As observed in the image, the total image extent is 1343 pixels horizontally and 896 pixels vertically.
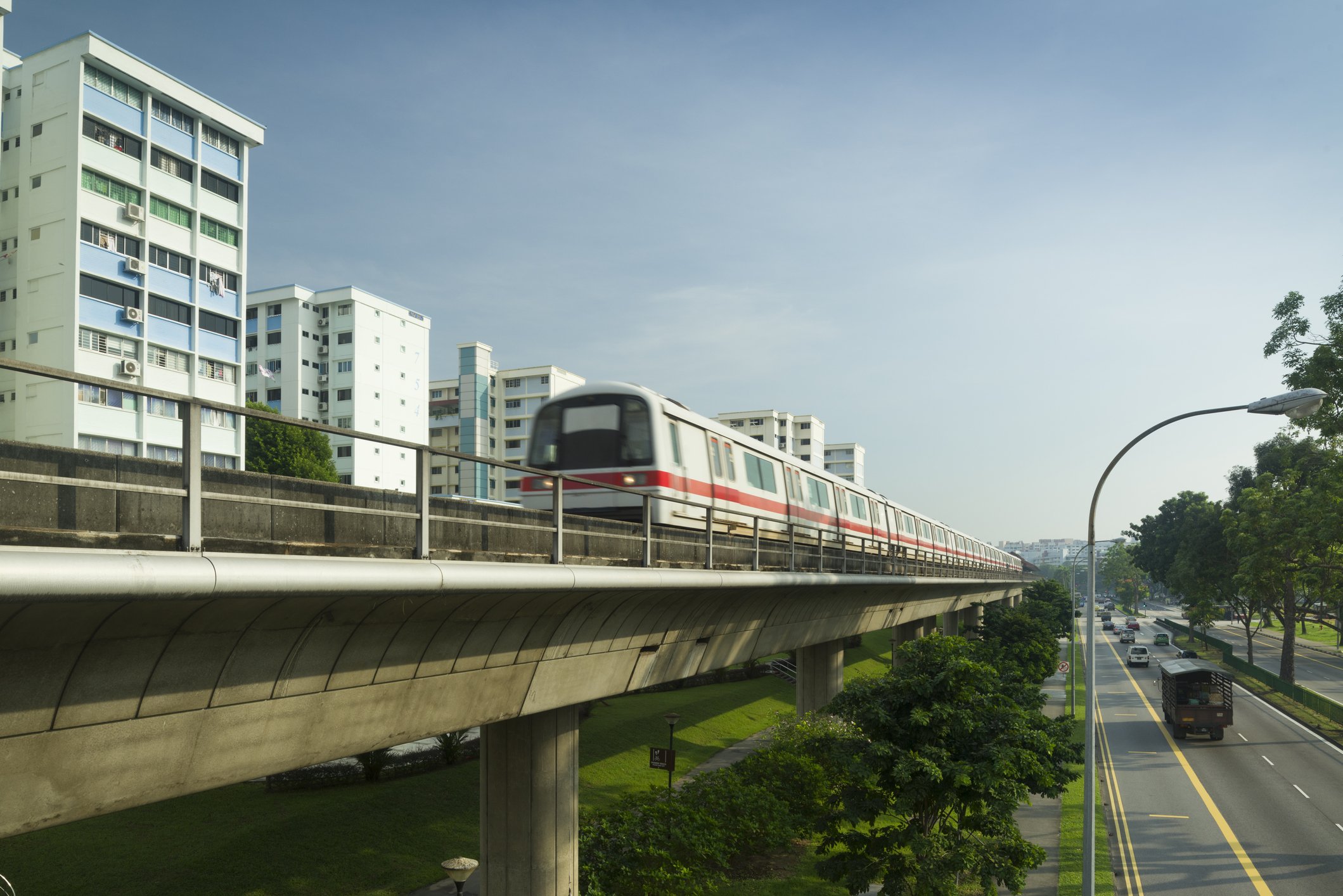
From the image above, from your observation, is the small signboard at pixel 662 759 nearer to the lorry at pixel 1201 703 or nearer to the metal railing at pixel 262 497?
the metal railing at pixel 262 497

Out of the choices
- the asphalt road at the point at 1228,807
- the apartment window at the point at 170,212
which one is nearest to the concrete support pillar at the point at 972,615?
the asphalt road at the point at 1228,807

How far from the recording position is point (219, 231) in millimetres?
51750

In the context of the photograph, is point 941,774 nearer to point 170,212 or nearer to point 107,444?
point 107,444

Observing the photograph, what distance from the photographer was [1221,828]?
25844mm

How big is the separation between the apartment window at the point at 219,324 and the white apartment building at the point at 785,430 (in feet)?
283

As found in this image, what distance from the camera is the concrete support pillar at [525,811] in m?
15.1

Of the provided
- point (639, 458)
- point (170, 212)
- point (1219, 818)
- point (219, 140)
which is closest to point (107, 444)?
point (170, 212)

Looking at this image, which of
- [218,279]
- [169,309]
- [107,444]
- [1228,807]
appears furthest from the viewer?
[218,279]

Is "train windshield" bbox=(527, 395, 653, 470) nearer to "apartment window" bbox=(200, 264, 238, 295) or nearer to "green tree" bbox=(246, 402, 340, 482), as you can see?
"apartment window" bbox=(200, 264, 238, 295)

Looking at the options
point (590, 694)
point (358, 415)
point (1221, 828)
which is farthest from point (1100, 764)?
point (358, 415)

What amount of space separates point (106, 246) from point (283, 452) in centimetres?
1782

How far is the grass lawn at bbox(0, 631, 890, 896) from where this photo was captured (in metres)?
18.6

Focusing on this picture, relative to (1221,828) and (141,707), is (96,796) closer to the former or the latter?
(141,707)

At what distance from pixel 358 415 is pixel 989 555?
179 ft
